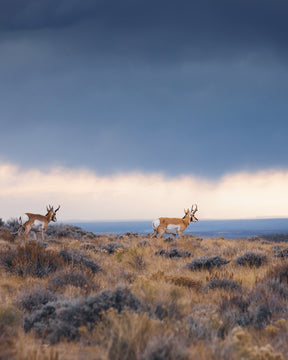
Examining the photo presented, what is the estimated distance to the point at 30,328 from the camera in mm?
3777

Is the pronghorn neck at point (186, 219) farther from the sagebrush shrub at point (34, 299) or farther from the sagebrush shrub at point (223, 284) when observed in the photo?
→ the sagebrush shrub at point (34, 299)

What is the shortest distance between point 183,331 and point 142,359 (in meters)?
0.79

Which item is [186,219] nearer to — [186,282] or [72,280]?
[186,282]

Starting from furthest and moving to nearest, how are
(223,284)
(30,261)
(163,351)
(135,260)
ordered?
(135,260) < (30,261) < (223,284) < (163,351)

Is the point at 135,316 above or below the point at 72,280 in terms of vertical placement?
above

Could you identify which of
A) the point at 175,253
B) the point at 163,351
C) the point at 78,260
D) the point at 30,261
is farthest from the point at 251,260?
the point at 163,351

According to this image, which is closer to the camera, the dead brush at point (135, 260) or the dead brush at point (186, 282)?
the dead brush at point (186, 282)

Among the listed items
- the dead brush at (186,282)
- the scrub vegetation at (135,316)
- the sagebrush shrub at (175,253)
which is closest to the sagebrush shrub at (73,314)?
the scrub vegetation at (135,316)

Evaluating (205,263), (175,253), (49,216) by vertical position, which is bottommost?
(175,253)

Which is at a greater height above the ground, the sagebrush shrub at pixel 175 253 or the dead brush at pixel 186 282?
the dead brush at pixel 186 282

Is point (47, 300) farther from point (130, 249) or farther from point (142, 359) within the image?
point (130, 249)

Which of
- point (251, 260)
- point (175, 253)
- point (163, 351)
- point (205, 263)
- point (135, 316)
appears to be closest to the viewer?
point (163, 351)

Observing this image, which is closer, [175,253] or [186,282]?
[186,282]

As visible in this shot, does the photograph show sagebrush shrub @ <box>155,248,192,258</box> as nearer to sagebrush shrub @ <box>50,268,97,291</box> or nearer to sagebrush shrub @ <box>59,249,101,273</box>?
sagebrush shrub @ <box>59,249,101,273</box>
